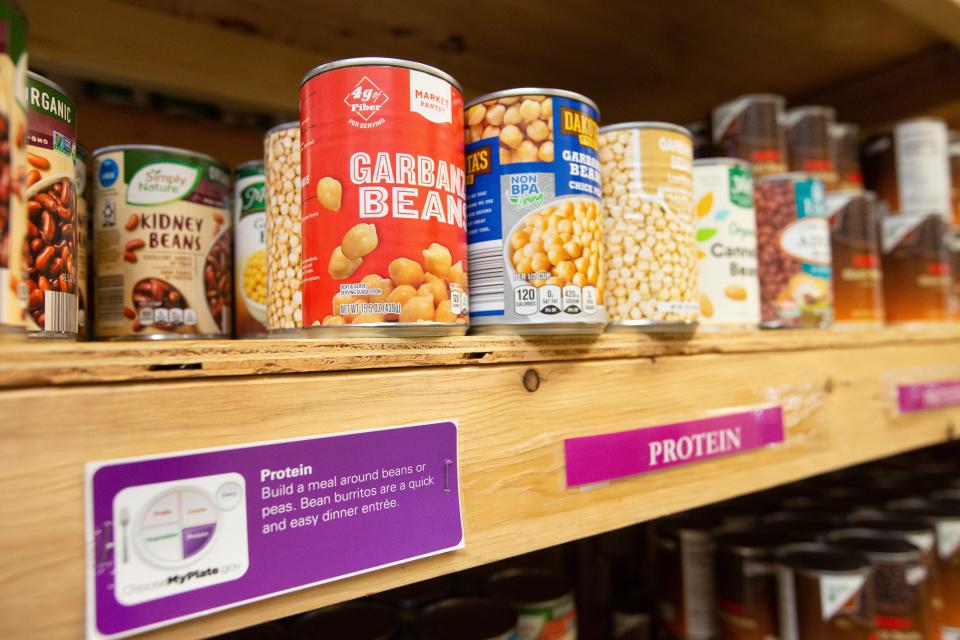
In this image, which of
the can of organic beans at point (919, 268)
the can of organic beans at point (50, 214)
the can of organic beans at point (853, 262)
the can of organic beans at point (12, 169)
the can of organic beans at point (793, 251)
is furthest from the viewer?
the can of organic beans at point (919, 268)

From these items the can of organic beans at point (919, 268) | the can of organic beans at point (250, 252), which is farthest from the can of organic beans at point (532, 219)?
the can of organic beans at point (919, 268)

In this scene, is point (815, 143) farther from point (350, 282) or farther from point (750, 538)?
point (350, 282)

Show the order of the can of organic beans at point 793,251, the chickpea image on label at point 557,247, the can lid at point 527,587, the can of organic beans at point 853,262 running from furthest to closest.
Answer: the can of organic beans at point 853,262
the can of organic beans at point 793,251
the can lid at point 527,587
the chickpea image on label at point 557,247

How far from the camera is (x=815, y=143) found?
117 centimetres

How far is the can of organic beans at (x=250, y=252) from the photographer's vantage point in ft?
2.51

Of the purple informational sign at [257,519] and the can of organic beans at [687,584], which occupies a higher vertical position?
the purple informational sign at [257,519]

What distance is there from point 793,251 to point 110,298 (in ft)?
3.01

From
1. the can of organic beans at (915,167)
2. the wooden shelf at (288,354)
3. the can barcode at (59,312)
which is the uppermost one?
the can of organic beans at (915,167)

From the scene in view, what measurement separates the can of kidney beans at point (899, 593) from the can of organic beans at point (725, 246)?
0.45m

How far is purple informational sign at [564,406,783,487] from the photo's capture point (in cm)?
70

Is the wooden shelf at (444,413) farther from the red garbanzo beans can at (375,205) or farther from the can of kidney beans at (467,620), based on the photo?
the can of kidney beans at (467,620)

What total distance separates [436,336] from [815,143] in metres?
0.93

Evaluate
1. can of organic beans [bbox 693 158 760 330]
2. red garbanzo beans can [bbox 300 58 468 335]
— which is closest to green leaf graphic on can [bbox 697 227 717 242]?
can of organic beans [bbox 693 158 760 330]

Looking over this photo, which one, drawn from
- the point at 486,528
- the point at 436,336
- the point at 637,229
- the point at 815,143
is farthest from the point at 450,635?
the point at 815,143
